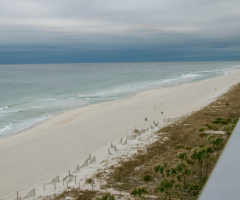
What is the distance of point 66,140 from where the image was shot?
104ft

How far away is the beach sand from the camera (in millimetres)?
22781

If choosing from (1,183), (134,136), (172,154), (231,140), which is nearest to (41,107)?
(134,136)

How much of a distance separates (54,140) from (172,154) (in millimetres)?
16322

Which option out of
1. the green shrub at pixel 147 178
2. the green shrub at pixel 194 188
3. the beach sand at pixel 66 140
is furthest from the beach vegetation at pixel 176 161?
the beach sand at pixel 66 140

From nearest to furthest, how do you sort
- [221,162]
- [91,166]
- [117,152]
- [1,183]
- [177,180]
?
[221,162]
[177,180]
[1,183]
[91,166]
[117,152]

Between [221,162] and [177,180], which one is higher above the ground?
[221,162]

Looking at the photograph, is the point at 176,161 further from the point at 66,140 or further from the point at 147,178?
the point at 66,140

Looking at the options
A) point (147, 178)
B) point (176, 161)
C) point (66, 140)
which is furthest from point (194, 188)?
point (66, 140)

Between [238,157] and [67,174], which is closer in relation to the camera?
[238,157]

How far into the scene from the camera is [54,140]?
3189 cm

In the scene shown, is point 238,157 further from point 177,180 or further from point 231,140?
point 177,180

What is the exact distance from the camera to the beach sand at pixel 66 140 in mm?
22781

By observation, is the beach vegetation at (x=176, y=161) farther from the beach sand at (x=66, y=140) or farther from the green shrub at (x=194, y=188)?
the beach sand at (x=66, y=140)

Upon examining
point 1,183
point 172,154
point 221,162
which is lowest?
point 1,183
